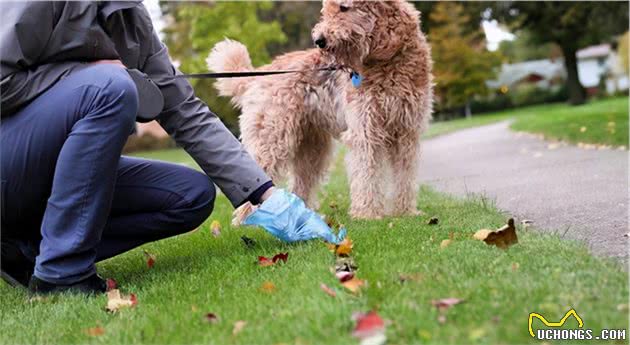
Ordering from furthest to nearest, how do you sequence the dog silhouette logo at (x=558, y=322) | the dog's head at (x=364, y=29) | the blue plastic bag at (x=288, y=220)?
the dog's head at (x=364, y=29) → the blue plastic bag at (x=288, y=220) → the dog silhouette logo at (x=558, y=322)

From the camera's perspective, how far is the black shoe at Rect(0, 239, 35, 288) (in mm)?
4016

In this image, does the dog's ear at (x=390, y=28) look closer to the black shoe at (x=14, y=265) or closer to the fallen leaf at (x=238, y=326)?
the black shoe at (x=14, y=265)

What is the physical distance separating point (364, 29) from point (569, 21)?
111 feet

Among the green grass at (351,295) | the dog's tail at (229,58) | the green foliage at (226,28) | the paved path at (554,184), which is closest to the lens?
the green grass at (351,295)

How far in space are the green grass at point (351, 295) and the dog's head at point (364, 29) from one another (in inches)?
52.3

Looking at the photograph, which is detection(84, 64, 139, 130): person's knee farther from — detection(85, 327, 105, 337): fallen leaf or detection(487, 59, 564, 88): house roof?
detection(487, 59, 564, 88): house roof

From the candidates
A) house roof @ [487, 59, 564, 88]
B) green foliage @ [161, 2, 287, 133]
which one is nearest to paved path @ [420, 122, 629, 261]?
green foliage @ [161, 2, 287, 133]


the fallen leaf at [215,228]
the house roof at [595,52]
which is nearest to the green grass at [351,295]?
the fallen leaf at [215,228]

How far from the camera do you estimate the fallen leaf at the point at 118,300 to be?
3.32 m

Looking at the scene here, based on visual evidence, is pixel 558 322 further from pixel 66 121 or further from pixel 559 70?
pixel 559 70

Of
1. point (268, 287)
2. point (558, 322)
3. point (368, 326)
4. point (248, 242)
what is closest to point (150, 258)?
point (248, 242)

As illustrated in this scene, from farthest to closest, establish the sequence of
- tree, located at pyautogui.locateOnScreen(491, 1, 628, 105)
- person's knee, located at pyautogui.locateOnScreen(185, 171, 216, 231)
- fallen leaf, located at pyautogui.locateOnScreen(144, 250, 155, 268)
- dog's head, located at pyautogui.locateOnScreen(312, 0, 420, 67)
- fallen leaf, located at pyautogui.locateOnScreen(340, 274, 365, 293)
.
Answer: tree, located at pyautogui.locateOnScreen(491, 1, 628, 105), dog's head, located at pyautogui.locateOnScreen(312, 0, 420, 67), fallen leaf, located at pyautogui.locateOnScreen(144, 250, 155, 268), person's knee, located at pyautogui.locateOnScreen(185, 171, 216, 231), fallen leaf, located at pyautogui.locateOnScreen(340, 274, 365, 293)

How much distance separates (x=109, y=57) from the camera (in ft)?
12.3

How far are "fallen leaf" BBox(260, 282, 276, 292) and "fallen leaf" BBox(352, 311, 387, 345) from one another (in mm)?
704
